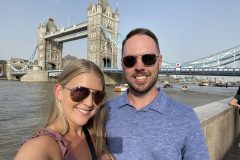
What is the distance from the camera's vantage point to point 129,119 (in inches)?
68.3

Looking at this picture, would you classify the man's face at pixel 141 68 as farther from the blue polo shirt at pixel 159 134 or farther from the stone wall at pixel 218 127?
the stone wall at pixel 218 127

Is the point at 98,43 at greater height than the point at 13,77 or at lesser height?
greater

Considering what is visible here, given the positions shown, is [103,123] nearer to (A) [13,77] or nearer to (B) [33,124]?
(B) [33,124]

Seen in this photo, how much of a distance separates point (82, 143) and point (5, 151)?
20.8ft

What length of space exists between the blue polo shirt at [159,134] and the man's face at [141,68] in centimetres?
11

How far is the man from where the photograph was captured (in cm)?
161

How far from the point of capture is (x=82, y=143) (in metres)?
1.56

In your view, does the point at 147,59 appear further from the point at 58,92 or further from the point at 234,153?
the point at 234,153

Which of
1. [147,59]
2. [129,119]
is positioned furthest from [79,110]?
[147,59]

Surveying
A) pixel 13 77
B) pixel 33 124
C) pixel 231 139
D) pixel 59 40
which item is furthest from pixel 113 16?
pixel 231 139

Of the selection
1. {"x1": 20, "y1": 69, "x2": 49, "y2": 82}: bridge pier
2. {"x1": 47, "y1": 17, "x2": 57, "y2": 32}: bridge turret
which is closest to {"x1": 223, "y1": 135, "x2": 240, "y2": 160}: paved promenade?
{"x1": 20, "y1": 69, "x2": 49, "y2": 82}: bridge pier

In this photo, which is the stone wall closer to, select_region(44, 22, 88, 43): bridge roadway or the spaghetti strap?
the spaghetti strap

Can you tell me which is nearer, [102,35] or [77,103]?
[77,103]

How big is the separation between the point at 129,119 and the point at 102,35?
63762 mm
